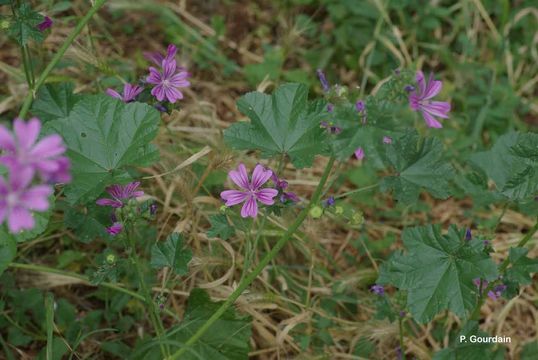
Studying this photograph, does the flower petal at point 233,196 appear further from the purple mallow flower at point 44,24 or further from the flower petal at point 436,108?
the purple mallow flower at point 44,24

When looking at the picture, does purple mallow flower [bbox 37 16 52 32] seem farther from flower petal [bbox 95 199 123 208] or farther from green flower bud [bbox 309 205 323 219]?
green flower bud [bbox 309 205 323 219]

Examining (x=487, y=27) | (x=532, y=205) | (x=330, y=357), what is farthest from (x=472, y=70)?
(x=330, y=357)

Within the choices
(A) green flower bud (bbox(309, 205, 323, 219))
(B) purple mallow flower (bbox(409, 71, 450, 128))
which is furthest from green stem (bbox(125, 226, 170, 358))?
(B) purple mallow flower (bbox(409, 71, 450, 128))

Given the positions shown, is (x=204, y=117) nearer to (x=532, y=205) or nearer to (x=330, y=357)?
(x=330, y=357)

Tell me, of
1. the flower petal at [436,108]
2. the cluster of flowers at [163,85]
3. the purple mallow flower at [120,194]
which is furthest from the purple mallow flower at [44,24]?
the flower petal at [436,108]

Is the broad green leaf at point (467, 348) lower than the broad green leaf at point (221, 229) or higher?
lower

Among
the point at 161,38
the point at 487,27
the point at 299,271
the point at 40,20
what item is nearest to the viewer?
the point at 40,20
